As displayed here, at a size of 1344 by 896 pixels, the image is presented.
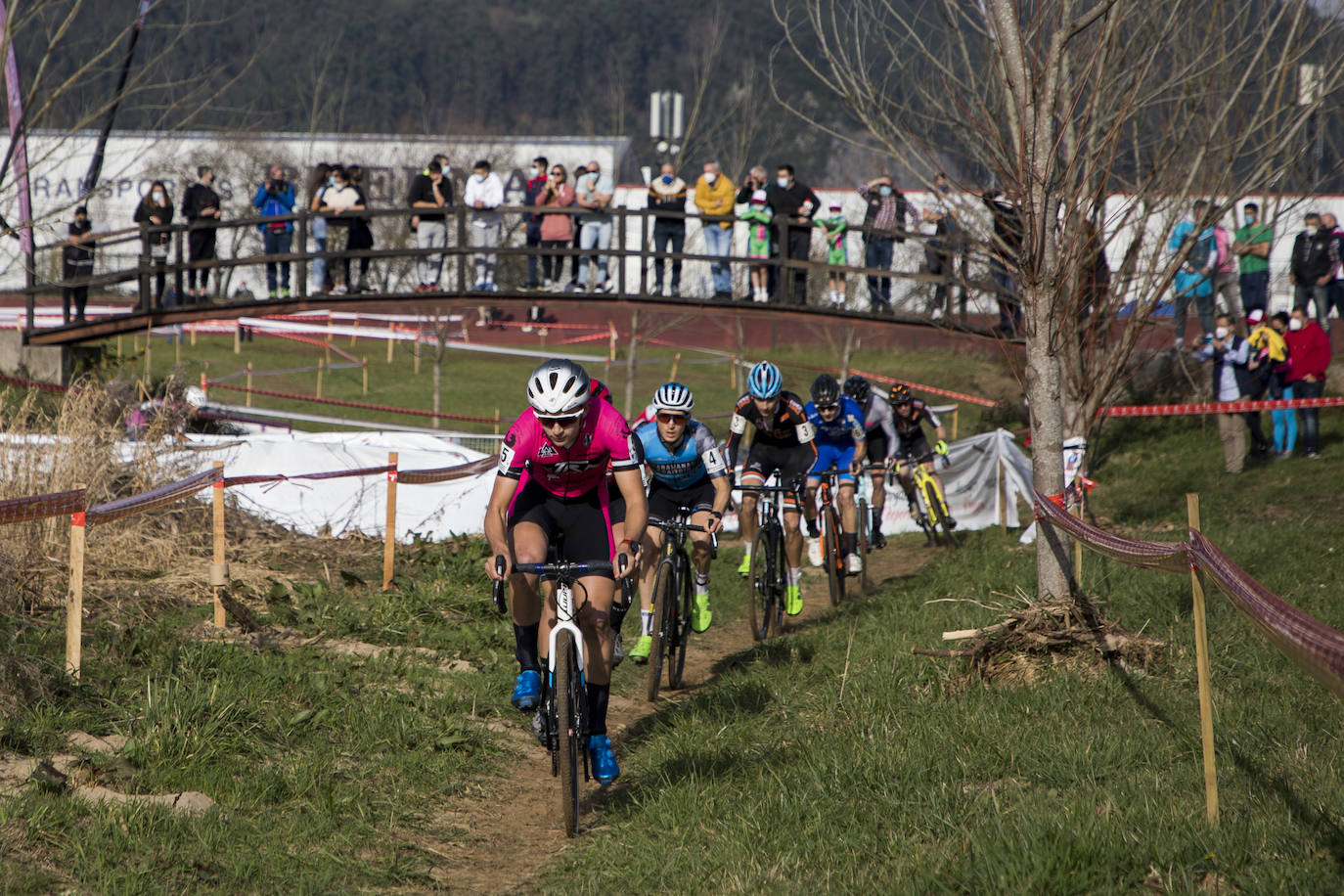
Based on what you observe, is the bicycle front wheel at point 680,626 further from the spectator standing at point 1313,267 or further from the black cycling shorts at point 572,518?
the spectator standing at point 1313,267

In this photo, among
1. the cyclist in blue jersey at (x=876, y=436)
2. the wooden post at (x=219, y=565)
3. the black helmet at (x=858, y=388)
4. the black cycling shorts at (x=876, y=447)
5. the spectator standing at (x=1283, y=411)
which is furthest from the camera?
the spectator standing at (x=1283, y=411)

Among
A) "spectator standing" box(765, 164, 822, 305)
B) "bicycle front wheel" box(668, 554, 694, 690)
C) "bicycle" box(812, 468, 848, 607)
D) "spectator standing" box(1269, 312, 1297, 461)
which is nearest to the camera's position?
"bicycle front wheel" box(668, 554, 694, 690)

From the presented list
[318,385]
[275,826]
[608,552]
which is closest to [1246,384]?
[608,552]

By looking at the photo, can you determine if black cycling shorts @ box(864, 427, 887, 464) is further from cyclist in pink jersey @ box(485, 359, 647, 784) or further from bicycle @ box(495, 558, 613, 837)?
bicycle @ box(495, 558, 613, 837)

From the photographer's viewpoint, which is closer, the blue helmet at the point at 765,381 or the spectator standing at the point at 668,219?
the blue helmet at the point at 765,381

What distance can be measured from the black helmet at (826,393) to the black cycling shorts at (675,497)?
8.43ft

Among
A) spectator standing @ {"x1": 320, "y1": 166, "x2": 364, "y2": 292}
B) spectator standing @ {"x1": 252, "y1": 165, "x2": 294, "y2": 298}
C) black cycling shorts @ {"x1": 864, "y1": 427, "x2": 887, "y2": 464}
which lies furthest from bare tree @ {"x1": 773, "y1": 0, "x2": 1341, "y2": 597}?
spectator standing @ {"x1": 252, "y1": 165, "x2": 294, "y2": 298}

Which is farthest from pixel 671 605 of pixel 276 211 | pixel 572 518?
pixel 276 211

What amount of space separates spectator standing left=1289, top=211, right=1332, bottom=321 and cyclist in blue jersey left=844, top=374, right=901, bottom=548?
8.40 metres

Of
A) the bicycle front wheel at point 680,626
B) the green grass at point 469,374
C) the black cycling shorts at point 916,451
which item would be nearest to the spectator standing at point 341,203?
the green grass at point 469,374

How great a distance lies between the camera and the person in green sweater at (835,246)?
17.8 metres

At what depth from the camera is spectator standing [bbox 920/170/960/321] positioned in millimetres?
9477

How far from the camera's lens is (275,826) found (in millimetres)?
5871

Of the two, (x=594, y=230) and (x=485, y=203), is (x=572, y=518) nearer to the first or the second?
(x=594, y=230)
